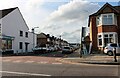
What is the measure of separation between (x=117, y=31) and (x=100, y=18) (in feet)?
11.2

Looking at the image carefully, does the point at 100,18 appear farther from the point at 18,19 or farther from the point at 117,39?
the point at 18,19

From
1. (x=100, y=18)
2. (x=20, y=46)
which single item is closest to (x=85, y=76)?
(x=100, y=18)

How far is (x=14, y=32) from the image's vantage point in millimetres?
49625

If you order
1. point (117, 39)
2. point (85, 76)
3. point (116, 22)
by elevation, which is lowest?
point (85, 76)

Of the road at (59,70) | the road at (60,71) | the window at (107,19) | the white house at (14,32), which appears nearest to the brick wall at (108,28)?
the window at (107,19)

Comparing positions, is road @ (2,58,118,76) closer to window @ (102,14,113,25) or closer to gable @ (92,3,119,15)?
window @ (102,14,113,25)

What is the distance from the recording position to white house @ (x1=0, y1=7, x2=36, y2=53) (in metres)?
45.2

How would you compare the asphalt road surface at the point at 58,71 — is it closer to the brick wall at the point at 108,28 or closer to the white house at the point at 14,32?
the brick wall at the point at 108,28

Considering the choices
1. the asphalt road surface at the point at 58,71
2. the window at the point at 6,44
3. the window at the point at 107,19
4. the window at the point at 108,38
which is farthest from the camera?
the window at the point at 6,44

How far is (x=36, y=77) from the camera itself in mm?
11039

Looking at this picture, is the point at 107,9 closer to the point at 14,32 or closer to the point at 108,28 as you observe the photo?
the point at 108,28

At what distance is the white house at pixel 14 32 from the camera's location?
4525 centimetres

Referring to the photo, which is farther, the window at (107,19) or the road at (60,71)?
the window at (107,19)

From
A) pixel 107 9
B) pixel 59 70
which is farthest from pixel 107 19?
pixel 59 70
